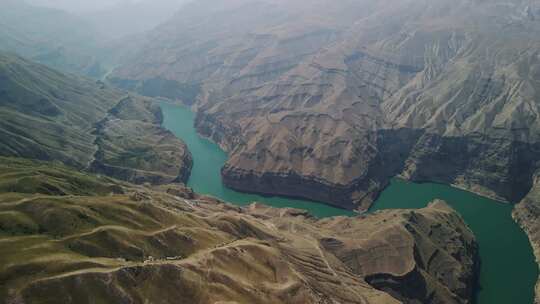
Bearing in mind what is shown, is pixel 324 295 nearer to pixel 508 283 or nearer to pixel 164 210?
pixel 164 210

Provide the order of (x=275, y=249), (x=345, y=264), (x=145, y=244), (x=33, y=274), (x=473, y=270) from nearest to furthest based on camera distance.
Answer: (x=33, y=274)
(x=145, y=244)
(x=275, y=249)
(x=345, y=264)
(x=473, y=270)

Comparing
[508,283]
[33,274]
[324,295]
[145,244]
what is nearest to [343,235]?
[324,295]

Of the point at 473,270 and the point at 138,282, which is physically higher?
the point at 138,282

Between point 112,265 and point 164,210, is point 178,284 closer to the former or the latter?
point 112,265

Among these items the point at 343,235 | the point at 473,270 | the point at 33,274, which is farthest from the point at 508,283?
the point at 33,274

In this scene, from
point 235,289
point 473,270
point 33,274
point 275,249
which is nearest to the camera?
point 33,274

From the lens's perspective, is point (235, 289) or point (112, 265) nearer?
point (112, 265)

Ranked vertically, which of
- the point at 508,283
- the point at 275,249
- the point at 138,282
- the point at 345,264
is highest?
the point at 138,282
